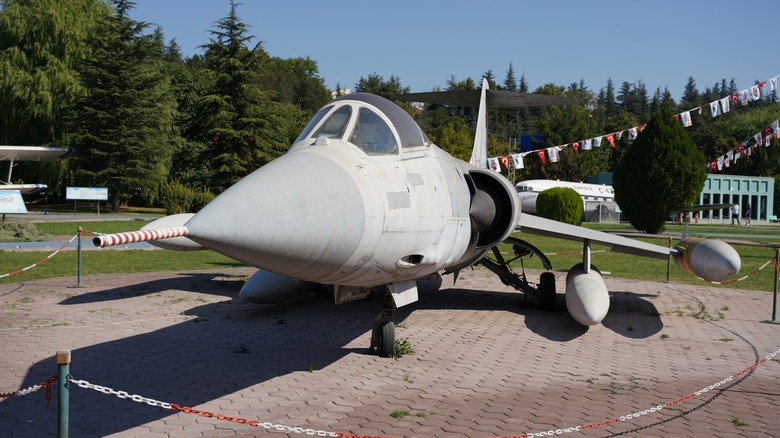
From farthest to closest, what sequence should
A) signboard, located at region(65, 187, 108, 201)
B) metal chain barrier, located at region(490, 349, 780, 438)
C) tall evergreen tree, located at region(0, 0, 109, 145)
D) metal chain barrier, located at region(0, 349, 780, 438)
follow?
tall evergreen tree, located at region(0, 0, 109, 145)
signboard, located at region(65, 187, 108, 201)
metal chain barrier, located at region(490, 349, 780, 438)
metal chain barrier, located at region(0, 349, 780, 438)

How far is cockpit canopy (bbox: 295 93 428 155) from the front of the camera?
6125 mm

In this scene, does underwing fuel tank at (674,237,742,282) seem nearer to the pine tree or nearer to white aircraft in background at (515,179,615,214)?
the pine tree

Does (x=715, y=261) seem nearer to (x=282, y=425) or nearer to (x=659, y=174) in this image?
(x=282, y=425)

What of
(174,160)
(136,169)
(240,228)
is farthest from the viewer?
(174,160)

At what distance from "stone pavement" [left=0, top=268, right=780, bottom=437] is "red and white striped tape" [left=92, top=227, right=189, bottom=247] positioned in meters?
2.28

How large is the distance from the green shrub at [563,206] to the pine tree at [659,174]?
11.4 feet

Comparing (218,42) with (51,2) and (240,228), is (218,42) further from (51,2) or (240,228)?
(240,228)

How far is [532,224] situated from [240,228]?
783 centimetres

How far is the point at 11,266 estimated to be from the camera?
16297 mm

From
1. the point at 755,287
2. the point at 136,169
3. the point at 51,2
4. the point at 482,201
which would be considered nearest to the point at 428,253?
the point at 482,201

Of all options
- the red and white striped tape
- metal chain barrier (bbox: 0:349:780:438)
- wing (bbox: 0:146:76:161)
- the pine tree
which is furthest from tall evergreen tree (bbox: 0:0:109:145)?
the red and white striped tape

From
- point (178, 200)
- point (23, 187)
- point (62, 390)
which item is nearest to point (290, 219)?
point (62, 390)

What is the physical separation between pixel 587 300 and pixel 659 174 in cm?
2719

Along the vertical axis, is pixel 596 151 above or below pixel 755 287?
above
